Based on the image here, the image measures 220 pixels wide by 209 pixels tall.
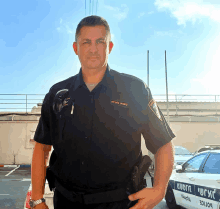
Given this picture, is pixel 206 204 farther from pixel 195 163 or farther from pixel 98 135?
pixel 98 135

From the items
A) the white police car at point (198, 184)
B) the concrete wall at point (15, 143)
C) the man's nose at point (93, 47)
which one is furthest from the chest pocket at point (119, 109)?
the concrete wall at point (15, 143)

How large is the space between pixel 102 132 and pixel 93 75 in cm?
44

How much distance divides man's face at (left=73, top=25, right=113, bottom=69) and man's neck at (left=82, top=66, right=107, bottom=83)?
48 mm

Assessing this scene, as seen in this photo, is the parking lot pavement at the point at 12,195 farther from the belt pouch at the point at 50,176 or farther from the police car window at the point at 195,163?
the belt pouch at the point at 50,176

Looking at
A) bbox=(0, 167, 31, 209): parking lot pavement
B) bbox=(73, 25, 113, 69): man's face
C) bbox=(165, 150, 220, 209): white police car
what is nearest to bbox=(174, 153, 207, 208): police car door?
bbox=(165, 150, 220, 209): white police car

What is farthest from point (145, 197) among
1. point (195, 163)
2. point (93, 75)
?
point (195, 163)

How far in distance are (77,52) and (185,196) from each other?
501 centimetres

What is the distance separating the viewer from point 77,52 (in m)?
1.91

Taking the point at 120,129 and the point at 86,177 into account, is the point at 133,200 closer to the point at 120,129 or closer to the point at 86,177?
the point at 86,177

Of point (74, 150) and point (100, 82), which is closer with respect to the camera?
point (74, 150)

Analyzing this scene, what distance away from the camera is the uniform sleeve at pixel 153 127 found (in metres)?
1.68

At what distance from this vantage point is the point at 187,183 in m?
5.87

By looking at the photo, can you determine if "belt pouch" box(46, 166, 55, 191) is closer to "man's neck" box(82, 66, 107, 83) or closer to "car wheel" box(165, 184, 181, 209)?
"man's neck" box(82, 66, 107, 83)

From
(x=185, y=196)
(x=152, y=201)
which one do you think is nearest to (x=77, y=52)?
(x=152, y=201)
